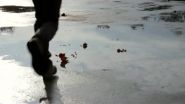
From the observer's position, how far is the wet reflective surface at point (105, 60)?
557cm

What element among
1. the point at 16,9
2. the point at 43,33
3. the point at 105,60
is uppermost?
the point at 43,33

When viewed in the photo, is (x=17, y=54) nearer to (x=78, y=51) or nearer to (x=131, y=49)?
(x=78, y=51)

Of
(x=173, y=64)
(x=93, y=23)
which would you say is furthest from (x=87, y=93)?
(x=93, y=23)

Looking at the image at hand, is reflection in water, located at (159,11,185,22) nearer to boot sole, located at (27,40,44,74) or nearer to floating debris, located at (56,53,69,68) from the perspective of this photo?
floating debris, located at (56,53,69,68)

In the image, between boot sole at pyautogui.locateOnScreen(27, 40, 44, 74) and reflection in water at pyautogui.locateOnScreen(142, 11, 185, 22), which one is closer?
boot sole at pyautogui.locateOnScreen(27, 40, 44, 74)

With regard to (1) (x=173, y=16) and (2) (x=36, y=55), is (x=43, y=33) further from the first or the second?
(1) (x=173, y=16)

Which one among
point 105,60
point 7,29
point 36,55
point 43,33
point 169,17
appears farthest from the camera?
point 169,17

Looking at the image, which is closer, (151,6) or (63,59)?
(63,59)

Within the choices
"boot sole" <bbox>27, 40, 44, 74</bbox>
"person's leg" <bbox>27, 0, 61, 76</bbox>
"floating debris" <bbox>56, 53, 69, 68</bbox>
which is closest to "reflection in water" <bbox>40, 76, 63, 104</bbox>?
"person's leg" <bbox>27, 0, 61, 76</bbox>

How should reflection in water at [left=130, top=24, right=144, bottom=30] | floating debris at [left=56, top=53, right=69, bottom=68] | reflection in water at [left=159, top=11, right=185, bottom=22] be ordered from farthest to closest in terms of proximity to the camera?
reflection in water at [left=159, top=11, right=185, bottom=22]
reflection in water at [left=130, top=24, right=144, bottom=30]
floating debris at [left=56, top=53, right=69, bottom=68]

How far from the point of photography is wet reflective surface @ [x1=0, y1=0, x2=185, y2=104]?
18.3ft

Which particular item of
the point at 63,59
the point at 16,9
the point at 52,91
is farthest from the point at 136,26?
the point at 52,91

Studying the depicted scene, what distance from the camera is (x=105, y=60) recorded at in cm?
760

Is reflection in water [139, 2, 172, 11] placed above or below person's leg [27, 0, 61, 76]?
below
